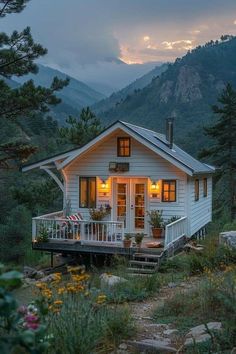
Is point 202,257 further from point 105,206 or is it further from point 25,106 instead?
point 25,106

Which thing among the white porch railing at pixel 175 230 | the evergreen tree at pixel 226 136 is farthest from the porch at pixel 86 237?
the evergreen tree at pixel 226 136

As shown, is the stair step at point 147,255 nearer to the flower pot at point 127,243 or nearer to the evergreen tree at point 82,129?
the flower pot at point 127,243

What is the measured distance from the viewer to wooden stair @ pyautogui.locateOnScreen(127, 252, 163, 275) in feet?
45.0

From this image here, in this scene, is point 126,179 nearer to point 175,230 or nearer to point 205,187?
point 175,230

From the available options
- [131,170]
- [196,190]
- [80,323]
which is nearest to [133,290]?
[80,323]

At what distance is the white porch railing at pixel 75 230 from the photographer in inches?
622

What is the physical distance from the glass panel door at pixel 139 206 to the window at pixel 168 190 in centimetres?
86

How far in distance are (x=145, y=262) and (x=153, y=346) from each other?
30.2 feet

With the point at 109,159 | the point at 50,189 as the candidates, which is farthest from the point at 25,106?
the point at 50,189

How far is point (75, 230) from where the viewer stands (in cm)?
1633

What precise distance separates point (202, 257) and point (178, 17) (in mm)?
17269

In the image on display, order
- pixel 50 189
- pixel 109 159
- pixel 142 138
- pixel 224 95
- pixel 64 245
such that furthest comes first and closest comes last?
pixel 224 95 → pixel 50 189 → pixel 109 159 → pixel 142 138 → pixel 64 245

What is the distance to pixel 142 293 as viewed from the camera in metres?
8.33

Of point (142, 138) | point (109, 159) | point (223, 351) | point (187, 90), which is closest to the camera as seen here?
point (223, 351)
